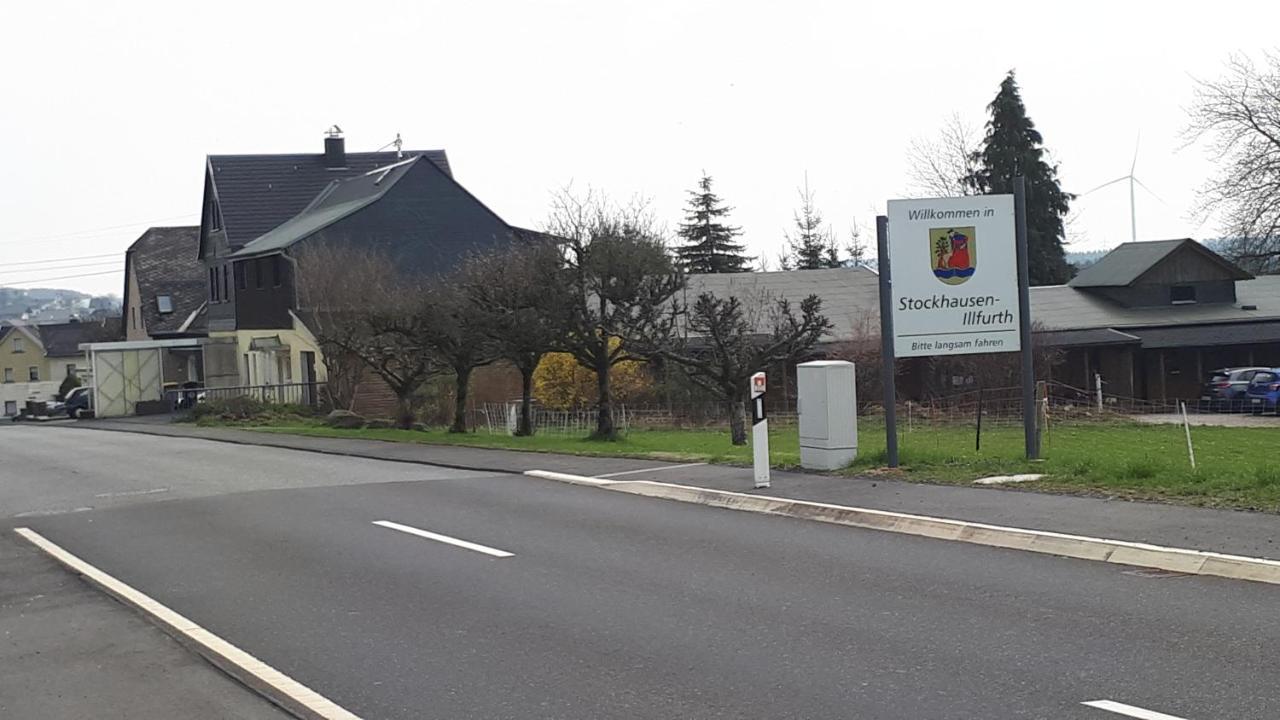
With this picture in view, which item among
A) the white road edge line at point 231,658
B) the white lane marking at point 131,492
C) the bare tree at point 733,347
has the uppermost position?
the bare tree at point 733,347

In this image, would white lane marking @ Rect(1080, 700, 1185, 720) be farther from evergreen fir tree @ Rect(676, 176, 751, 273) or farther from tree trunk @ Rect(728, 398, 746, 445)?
evergreen fir tree @ Rect(676, 176, 751, 273)

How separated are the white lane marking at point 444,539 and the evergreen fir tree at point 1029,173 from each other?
204ft

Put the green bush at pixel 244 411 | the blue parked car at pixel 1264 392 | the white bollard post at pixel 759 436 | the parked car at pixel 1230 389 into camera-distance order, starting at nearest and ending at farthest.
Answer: the white bollard post at pixel 759 436 < the blue parked car at pixel 1264 392 < the parked car at pixel 1230 389 < the green bush at pixel 244 411

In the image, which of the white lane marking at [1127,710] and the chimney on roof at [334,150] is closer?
the white lane marking at [1127,710]

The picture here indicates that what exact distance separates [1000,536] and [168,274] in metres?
72.4

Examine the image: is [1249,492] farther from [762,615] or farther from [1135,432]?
[1135,432]

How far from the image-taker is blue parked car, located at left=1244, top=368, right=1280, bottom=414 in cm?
4094

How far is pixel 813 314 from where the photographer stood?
30.3 m

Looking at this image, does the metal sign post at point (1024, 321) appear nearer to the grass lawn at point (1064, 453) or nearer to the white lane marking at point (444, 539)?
the grass lawn at point (1064, 453)

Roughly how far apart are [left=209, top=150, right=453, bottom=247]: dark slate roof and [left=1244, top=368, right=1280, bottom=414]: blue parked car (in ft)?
113

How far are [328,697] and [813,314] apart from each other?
2390cm

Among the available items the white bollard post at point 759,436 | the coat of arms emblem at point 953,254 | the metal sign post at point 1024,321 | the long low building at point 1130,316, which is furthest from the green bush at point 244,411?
the metal sign post at point 1024,321

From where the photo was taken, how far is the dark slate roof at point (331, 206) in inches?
2035

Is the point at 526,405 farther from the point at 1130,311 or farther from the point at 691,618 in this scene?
the point at 1130,311
